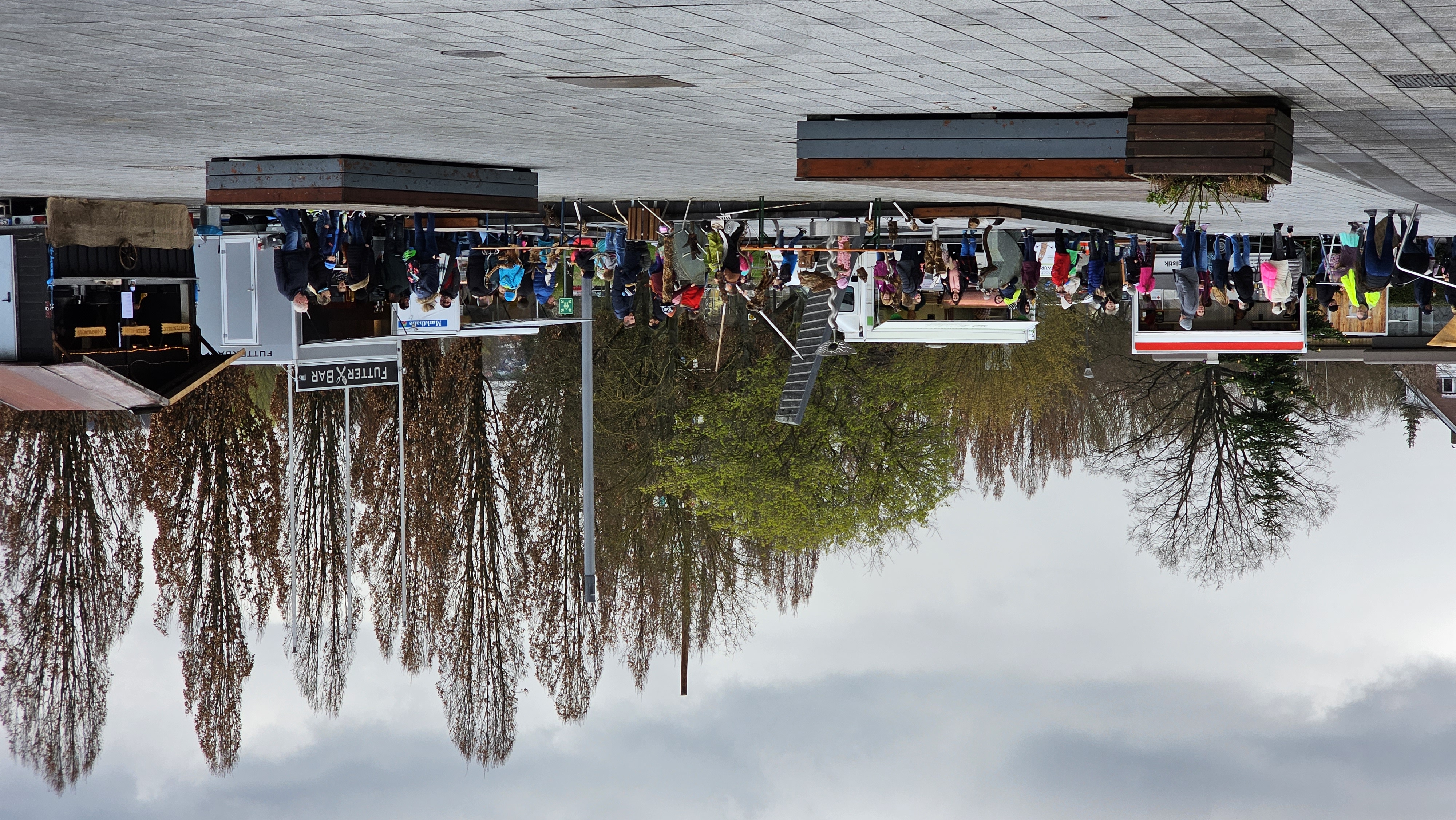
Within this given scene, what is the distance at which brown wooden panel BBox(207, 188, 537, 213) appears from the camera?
12047mm

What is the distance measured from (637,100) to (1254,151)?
4.68m

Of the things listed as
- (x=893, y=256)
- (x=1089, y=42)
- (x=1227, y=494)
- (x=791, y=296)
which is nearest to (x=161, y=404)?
(x=893, y=256)

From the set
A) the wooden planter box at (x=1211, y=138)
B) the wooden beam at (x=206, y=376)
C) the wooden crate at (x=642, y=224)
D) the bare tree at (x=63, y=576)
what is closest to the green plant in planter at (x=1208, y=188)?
the wooden planter box at (x=1211, y=138)

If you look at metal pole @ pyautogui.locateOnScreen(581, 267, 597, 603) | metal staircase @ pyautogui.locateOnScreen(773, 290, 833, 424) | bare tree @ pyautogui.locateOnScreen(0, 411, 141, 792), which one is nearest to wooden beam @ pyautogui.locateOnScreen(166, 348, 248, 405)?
metal pole @ pyautogui.locateOnScreen(581, 267, 597, 603)

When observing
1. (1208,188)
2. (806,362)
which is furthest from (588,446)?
(1208,188)

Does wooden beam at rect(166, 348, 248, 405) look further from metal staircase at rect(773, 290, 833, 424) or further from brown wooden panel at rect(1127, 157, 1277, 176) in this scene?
brown wooden panel at rect(1127, 157, 1277, 176)

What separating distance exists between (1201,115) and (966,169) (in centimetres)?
184

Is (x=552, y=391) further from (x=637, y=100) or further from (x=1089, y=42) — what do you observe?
(x=1089, y=42)

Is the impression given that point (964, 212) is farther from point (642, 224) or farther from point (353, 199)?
point (353, 199)

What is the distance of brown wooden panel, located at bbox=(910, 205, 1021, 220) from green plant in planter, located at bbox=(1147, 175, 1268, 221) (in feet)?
27.6

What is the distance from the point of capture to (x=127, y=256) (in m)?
16.1

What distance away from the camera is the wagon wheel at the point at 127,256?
629 inches

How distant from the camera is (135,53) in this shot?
26.0 ft

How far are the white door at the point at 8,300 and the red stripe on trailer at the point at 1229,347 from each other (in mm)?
19515
